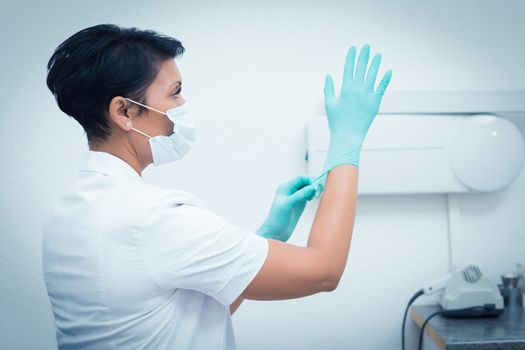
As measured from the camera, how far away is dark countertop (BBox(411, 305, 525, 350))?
1.17m

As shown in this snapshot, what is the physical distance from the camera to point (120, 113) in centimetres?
85

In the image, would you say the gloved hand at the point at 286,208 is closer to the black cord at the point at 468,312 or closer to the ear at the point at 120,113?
the ear at the point at 120,113

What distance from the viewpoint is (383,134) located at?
146cm

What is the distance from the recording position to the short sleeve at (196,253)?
721mm

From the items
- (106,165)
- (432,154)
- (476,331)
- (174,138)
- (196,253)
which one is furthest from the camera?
(432,154)

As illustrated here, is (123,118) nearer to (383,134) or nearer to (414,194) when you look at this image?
(383,134)

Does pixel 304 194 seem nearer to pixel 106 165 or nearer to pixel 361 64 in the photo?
pixel 361 64

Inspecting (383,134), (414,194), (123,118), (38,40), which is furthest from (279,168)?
(38,40)

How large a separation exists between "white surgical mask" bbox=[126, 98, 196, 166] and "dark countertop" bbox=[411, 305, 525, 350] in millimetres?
905

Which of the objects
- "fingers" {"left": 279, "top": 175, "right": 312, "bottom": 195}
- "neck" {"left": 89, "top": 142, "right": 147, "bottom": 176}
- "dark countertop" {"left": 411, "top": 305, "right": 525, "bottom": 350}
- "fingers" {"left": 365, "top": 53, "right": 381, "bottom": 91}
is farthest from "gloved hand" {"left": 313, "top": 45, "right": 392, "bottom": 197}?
"dark countertop" {"left": 411, "top": 305, "right": 525, "bottom": 350}

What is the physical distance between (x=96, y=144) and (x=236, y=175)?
0.70m

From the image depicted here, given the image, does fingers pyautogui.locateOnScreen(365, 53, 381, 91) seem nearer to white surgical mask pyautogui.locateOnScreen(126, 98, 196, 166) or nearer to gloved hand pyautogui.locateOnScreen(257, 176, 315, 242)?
gloved hand pyautogui.locateOnScreen(257, 176, 315, 242)

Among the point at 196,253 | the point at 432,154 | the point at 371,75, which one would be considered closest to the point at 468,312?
the point at 432,154

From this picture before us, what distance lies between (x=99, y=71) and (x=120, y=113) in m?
0.09
